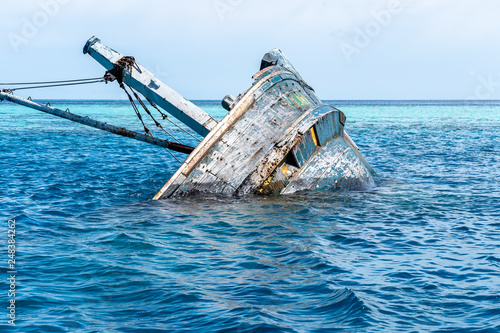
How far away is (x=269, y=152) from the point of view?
10656 mm

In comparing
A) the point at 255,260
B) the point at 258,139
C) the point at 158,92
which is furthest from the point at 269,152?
the point at 255,260

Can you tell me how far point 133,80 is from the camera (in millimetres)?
12359

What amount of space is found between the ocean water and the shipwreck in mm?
411

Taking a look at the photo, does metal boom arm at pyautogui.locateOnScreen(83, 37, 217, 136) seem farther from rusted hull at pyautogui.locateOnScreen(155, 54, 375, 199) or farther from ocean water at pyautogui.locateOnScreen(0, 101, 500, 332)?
ocean water at pyautogui.locateOnScreen(0, 101, 500, 332)

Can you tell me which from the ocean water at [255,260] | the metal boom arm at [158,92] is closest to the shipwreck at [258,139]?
the metal boom arm at [158,92]

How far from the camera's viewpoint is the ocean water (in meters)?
5.20

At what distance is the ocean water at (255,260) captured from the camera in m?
5.20

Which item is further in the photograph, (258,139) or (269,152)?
(258,139)

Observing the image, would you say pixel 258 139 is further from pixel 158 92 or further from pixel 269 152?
pixel 158 92

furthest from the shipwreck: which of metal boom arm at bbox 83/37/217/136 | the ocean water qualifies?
the ocean water

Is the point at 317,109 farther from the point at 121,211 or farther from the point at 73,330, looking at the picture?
the point at 73,330

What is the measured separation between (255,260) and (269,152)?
4017 millimetres

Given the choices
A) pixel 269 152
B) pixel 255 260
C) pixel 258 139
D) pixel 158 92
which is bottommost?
pixel 255 260

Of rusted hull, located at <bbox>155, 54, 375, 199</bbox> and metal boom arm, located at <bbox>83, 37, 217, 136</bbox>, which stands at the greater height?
metal boom arm, located at <bbox>83, 37, 217, 136</bbox>
